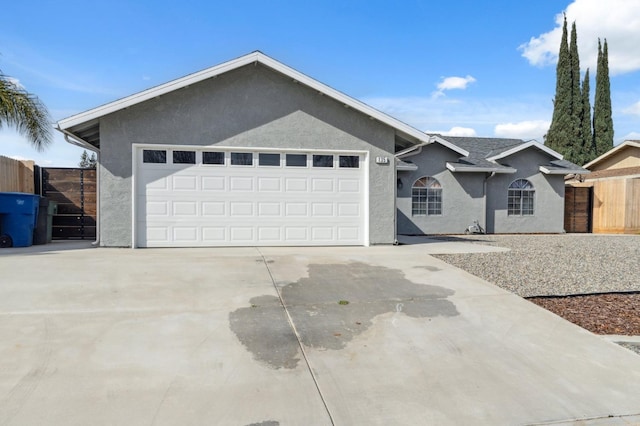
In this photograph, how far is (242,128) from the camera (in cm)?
926

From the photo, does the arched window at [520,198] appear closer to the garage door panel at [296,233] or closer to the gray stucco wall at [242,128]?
→ the gray stucco wall at [242,128]

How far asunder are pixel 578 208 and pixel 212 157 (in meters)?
16.8

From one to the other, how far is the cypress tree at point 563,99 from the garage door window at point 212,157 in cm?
2904

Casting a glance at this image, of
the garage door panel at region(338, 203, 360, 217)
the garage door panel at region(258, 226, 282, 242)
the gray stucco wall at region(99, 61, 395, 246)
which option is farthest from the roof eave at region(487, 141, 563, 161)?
the garage door panel at region(258, 226, 282, 242)

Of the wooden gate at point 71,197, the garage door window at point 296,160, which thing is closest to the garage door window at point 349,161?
the garage door window at point 296,160

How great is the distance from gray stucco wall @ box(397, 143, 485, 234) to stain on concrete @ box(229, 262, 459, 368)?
332 inches

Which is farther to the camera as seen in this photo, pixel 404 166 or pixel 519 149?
pixel 519 149

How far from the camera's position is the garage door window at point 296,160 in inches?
378

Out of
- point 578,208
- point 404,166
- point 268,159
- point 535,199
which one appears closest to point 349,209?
point 268,159

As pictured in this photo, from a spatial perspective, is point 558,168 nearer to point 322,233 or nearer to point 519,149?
point 519,149

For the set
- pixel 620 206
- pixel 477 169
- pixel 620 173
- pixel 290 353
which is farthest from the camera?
pixel 620 173

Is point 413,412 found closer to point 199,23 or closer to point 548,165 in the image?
point 199,23

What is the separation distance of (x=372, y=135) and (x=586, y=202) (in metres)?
13.6

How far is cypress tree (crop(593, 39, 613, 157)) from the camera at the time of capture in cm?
2994
